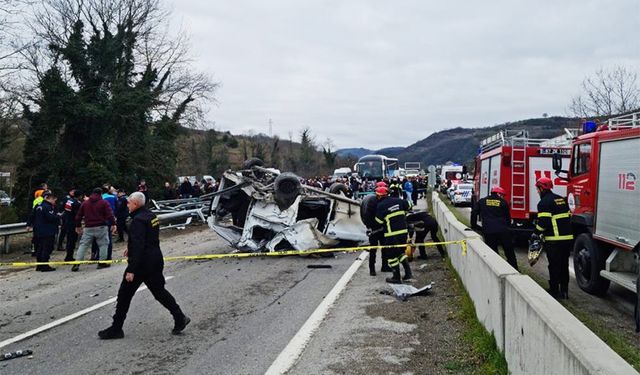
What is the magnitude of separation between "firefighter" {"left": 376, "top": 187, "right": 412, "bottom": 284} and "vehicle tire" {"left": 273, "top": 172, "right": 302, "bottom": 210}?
10.2 feet

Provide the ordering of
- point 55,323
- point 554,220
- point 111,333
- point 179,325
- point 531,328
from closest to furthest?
1. point 531,328
2. point 111,333
3. point 179,325
4. point 55,323
5. point 554,220

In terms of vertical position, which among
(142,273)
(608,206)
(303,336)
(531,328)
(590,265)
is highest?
(608,206)

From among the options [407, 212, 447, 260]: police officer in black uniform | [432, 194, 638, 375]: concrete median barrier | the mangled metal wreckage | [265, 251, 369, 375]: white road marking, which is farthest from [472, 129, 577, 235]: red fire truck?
[432, 194, 638, 375]: concrete median barrier

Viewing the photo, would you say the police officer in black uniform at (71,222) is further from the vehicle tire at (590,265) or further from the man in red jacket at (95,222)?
the vehicle tire at (590,265)

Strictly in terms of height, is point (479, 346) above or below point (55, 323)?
above

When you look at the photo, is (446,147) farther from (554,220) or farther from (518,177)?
(554,220)

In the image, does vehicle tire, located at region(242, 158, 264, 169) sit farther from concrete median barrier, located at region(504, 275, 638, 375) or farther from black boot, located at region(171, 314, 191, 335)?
concrete median barrier, located at region(504, 275, 638, 375)

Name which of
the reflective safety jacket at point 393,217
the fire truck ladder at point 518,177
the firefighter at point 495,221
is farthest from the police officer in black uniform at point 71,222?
the fire truck ladder at point 518,177

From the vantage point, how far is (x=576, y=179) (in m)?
9.47

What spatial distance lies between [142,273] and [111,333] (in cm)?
72

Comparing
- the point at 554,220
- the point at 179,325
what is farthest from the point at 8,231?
the point at 554,220

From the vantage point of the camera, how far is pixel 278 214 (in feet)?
39.5

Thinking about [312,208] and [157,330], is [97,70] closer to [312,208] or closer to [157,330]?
[312,208]

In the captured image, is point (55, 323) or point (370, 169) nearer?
point (55, 323)
